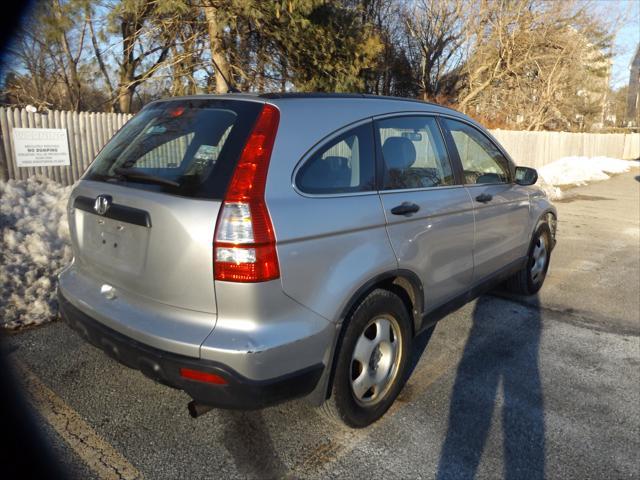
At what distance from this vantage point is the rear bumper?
2.08 metres

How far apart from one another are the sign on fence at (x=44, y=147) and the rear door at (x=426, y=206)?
322 inches

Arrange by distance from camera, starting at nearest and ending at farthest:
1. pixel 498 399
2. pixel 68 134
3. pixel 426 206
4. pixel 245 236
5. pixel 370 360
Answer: pixel 245 236 < pixel 370 360 < pixel 426 206 < pixel 498 399 < pixel 68 134

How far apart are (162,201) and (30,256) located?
3.07m

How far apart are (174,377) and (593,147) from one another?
26840 mm

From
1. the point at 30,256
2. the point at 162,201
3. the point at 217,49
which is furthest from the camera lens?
the point at 217,49

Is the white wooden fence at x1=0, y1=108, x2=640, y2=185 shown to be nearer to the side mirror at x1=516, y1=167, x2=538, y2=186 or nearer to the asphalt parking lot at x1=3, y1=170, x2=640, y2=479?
the asphalt parking lot at x1=3, y1=170, x2=640, y2=479

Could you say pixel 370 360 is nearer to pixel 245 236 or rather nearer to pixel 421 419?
pixel 421 419

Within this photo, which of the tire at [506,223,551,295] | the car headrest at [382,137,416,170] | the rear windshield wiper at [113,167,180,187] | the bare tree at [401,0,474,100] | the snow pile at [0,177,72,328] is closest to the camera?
the rear windshield wiper at [113,167,180,187]

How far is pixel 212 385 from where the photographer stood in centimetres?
210

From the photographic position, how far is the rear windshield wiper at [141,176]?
2.30m

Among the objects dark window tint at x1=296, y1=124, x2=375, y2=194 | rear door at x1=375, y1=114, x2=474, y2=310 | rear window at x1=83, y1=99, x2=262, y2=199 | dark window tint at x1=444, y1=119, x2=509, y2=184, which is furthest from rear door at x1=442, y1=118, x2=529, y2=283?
rear window at x1=83, y1=99, x2=262, y2=199

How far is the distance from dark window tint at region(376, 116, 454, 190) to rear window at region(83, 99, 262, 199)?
2.94 ft

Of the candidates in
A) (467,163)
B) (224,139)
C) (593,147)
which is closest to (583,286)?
(467,163)

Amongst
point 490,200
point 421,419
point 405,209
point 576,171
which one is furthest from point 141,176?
point 576,171
